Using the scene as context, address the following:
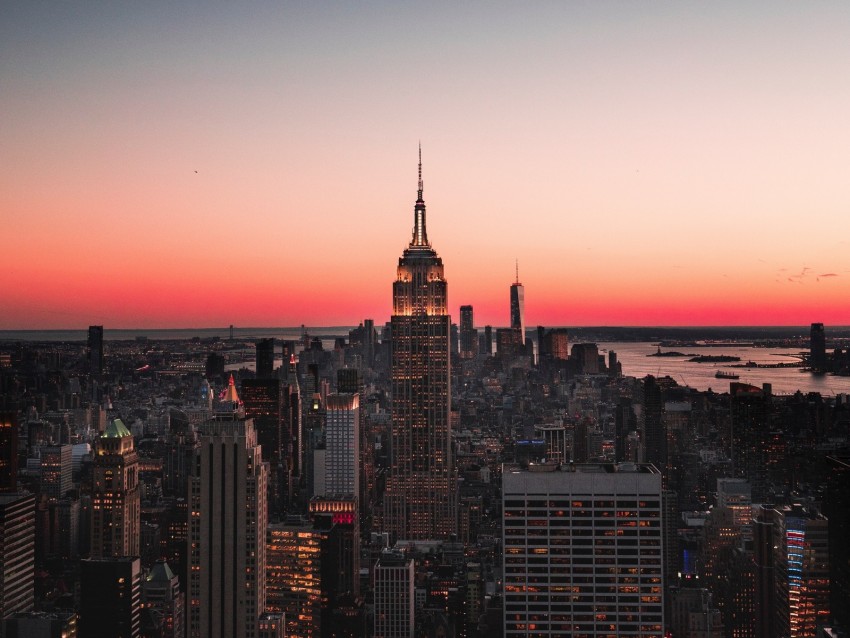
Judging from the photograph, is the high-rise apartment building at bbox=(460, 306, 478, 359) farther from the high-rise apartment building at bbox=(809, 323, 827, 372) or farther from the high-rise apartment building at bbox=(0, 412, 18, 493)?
the high-rise apartment building at bbox=(809, 323, 827, 372)

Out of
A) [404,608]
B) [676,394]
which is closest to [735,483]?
[676,394]

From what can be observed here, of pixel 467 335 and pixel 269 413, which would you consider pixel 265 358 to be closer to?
pixel 269 413

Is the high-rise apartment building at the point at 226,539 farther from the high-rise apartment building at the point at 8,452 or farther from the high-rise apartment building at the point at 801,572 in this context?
the high-rise apartment building at the point at 801,572

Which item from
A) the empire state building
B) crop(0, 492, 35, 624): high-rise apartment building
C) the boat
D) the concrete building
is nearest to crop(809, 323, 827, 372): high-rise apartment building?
the boat

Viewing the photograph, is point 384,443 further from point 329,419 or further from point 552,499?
point 552,499

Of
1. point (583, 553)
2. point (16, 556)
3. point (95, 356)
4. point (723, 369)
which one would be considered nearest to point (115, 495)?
point (16, 556)

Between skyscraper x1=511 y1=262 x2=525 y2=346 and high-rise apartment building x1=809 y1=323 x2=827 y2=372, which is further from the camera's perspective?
skyscraper x1=511 y1=262 x2=525 y2=346
